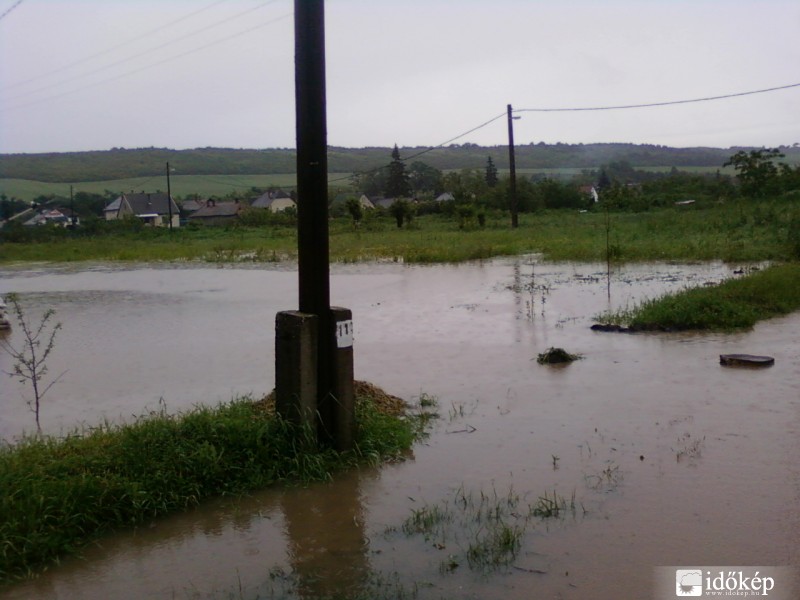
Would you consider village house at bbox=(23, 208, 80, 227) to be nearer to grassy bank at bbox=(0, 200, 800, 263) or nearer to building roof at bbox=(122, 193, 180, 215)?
building roof at bbox=(122, 193, 180, 215)

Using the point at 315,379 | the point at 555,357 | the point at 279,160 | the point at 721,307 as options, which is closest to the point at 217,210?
the point at 279,160

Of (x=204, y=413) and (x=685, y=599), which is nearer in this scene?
(x=685, y=599)

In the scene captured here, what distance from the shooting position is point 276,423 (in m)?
6.77

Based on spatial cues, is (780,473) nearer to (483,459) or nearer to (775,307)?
(483,459)

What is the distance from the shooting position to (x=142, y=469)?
6066 millimetres

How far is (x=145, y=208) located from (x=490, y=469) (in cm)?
8774

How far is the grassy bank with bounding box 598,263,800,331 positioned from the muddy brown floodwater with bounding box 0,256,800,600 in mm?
380

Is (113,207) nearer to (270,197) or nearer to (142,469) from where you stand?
(270,197)

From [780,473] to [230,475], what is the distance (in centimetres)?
386

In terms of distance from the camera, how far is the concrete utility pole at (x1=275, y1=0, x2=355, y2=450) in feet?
22.4

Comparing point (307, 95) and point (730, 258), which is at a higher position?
point (307, 95)

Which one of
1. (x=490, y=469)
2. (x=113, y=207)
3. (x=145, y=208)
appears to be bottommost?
(x=490, y=469)

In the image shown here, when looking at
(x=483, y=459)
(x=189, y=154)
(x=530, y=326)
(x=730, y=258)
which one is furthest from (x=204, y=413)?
(x=189, y=154)

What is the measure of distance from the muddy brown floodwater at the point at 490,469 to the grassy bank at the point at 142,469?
0.15 metres
